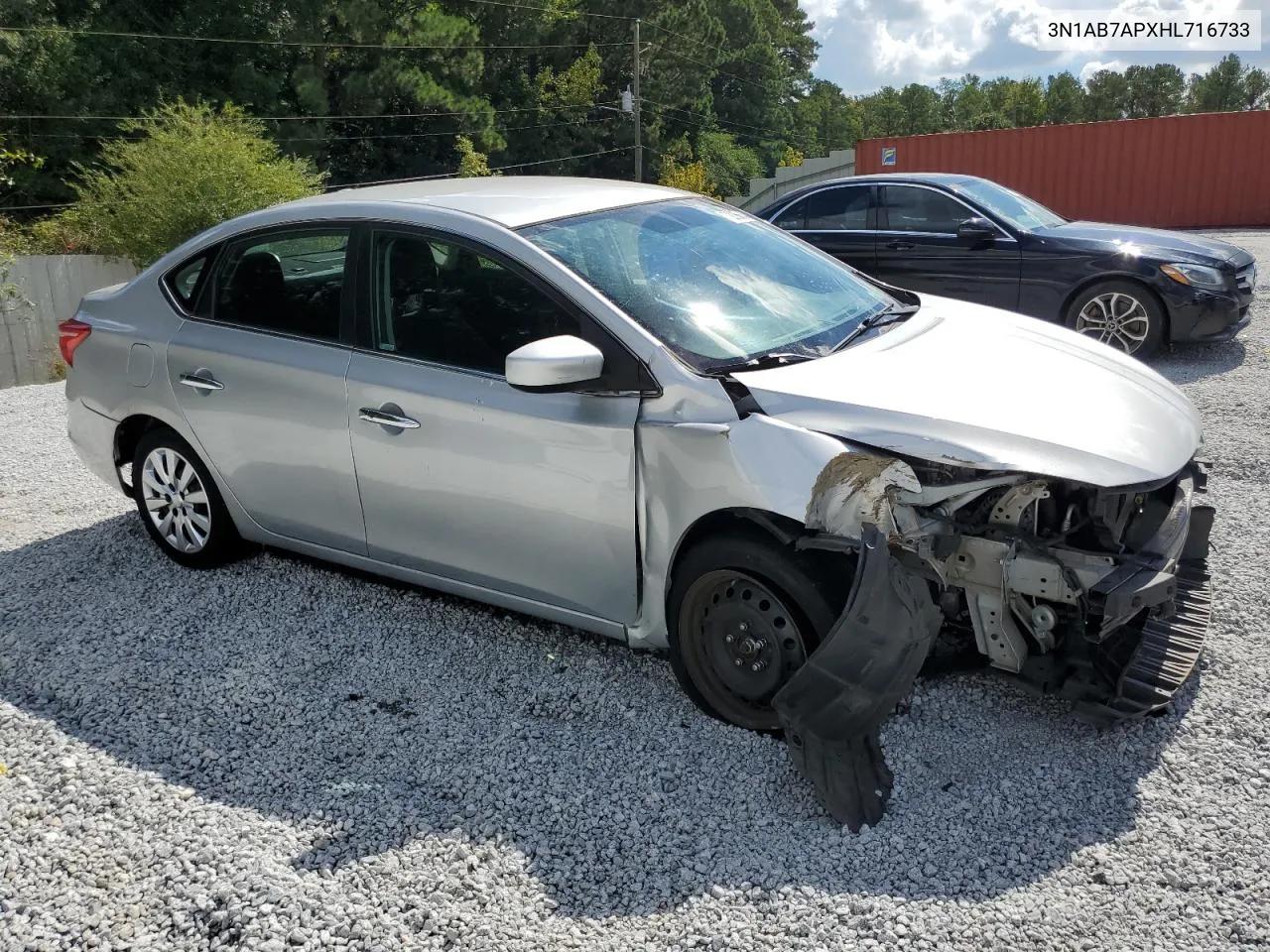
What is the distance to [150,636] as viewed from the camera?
4.45 metres

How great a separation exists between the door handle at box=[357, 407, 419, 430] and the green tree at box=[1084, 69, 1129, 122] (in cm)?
7733

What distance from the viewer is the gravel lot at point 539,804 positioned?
271 cm

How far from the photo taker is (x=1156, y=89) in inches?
2751

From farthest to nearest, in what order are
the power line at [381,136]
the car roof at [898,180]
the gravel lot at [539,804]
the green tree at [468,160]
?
the green tree at [468,160] → the power line at [381,136] → the car roof at [898,180] → the gravel lot at [539,804]

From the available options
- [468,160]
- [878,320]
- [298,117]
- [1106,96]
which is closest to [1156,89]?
→ [1106,96]

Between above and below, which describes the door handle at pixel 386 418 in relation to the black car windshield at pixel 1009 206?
below

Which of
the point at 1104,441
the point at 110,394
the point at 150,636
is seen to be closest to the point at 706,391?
the point at 1104,441

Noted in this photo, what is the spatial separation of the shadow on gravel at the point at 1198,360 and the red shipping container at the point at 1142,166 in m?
15.2

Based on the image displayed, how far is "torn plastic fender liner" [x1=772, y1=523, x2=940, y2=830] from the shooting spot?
299 centimetres

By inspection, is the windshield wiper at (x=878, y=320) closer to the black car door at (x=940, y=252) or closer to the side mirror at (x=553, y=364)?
the side mirror at (x=553, y=364)

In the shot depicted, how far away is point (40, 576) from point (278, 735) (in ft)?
7.38

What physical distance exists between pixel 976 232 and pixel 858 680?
659cm

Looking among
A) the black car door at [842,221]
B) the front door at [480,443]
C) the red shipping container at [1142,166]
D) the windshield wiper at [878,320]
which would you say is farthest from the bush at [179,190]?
the red shipping container at [1142,166]

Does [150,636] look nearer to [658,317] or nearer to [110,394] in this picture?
[110,394]
